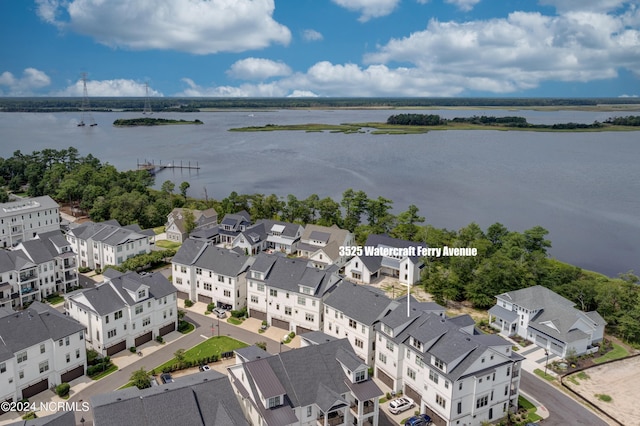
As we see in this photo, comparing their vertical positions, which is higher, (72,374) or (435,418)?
(72,374)

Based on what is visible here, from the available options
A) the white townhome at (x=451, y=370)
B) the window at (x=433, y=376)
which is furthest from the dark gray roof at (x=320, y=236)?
the window at (x=433, y=376)

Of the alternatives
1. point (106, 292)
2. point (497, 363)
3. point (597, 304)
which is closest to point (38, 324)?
point (106, 292)

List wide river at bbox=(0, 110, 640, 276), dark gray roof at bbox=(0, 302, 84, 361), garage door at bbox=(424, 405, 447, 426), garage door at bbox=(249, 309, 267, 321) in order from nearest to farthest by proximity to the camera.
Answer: garage door at bbox=(424, 405, 447, 426)
dark gray roof at bbox=(0, 302, 84, 361)
garage door at bbox=(249, 309, 267, 321)
wide river at bbox=(0, 110, 640, 276)

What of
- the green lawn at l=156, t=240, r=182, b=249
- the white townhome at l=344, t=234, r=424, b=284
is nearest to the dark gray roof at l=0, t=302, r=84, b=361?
the green lawn at l=156, t=240, r=182, b=249

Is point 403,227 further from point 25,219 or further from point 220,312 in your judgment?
point 25,219

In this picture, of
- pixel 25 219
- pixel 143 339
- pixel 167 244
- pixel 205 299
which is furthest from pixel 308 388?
pixel 25 219

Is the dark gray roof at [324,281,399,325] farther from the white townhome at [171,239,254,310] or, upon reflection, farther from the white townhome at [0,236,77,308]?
the white townhome at [0,236,77,308]

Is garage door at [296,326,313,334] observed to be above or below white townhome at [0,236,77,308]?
below
